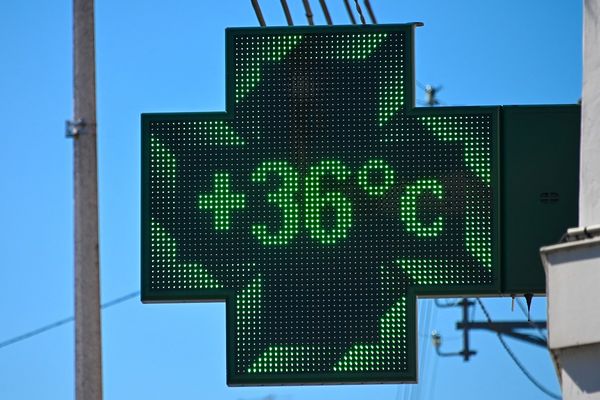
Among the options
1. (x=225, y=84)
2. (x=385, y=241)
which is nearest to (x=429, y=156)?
(x=385, y=241)

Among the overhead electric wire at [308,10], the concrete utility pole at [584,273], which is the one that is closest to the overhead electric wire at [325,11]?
the overhead electric wire at [308,10]

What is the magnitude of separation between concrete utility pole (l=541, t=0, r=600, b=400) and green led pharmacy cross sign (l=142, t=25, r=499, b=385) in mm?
937

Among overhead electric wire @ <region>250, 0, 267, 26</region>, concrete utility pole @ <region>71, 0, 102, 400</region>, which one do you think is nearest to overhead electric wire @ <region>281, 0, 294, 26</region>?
overhead electric wire @ <region>250, 0, 267, 26</region>

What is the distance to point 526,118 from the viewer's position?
11.5 meters

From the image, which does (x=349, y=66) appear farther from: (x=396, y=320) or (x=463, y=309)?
(x=463, y=309)

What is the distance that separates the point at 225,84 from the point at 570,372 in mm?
2972

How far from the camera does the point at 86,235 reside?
11812 millimetres

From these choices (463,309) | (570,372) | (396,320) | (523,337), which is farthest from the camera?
(463,309)

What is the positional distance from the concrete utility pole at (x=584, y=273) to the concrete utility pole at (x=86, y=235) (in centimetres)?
310

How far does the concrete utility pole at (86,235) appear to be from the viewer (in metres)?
11.8

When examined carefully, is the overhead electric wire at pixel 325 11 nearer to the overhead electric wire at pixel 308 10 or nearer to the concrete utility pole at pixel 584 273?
the overhead electric wire at pixel 308 10

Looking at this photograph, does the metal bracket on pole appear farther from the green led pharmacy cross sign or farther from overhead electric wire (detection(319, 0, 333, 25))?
overhead electric wire (detection(319, 0, 333, 25))

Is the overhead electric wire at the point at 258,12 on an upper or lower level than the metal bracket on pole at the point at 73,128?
upper

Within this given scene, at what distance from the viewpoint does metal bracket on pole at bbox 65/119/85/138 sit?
466 inches
